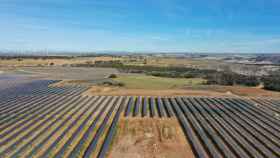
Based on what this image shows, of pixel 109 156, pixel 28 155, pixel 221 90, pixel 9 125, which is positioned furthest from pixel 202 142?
pixel 221 90

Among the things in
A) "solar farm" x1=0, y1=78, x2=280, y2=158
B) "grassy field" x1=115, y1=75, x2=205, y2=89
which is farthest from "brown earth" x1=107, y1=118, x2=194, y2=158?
"grassy field" x1=115, y1=75, x2=205, y2=89

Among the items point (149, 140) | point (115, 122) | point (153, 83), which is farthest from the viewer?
point (153, 83)

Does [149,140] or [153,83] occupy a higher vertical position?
[153,83]

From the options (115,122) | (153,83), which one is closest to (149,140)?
(115,122)

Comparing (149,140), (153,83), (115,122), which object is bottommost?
(149,140)

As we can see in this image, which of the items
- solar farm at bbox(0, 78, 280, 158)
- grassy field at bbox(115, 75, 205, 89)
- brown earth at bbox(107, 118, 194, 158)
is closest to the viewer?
brown earth at bbox(107, 118, 194, 158)

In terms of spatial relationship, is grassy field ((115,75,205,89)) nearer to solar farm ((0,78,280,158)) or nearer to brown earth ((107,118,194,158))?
solar farm ((0,78,280,158))

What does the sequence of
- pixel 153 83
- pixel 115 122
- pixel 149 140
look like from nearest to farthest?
pixel 149 140
pixel 115 122
pixel 153 83

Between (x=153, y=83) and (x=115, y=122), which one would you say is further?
(x=153, y=83)

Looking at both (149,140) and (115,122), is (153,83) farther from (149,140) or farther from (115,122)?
(149,140)
